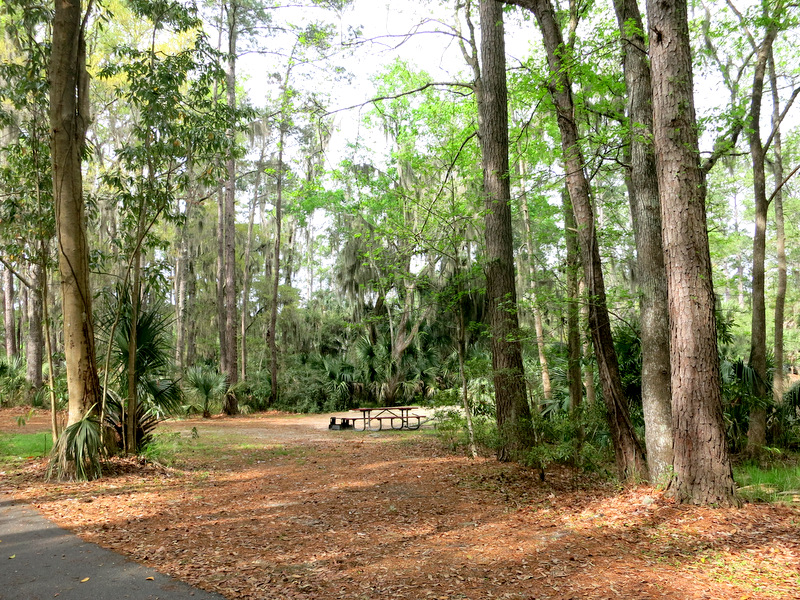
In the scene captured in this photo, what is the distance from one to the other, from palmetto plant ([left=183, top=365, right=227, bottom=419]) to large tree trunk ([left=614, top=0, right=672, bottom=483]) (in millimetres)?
15336

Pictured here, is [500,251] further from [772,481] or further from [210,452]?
[210,452]

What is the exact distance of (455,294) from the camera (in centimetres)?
857

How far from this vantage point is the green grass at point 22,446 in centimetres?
922

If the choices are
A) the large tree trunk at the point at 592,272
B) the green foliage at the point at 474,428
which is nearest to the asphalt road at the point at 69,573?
the large tree trunk at the point at 592,272

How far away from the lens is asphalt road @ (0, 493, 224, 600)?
145 inches

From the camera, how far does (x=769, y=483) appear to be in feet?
23.4

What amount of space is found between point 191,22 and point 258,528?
841cm

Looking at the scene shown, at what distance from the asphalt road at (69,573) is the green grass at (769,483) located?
18.0ft

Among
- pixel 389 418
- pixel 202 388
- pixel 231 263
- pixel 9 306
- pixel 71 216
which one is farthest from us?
pixel 9 306

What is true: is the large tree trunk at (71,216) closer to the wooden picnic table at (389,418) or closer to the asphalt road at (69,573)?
the asphalt road at (69,573)

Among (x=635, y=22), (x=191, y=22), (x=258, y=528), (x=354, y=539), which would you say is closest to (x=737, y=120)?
A: (x=635, y=22)

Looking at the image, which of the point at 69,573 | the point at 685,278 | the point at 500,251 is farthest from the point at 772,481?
the point at 69,573

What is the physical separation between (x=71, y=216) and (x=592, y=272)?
23.8ft

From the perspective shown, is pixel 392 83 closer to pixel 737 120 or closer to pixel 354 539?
pixel 737 120
